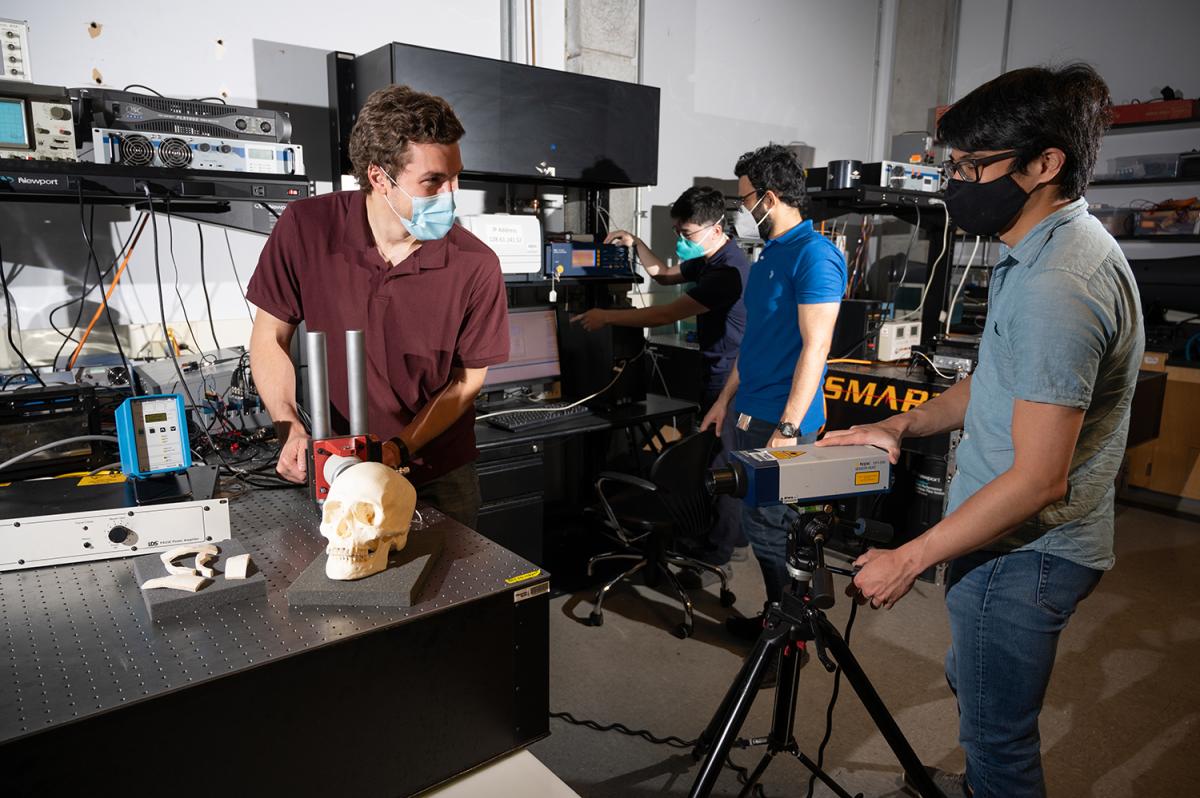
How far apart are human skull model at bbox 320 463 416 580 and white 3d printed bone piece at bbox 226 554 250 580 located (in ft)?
0.34

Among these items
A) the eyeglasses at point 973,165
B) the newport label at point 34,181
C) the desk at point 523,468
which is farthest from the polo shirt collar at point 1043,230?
the newport label at point 34,181

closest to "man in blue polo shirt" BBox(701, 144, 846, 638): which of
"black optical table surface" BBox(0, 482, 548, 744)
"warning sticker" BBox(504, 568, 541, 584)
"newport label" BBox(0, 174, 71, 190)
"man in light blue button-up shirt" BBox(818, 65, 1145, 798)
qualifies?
"man in light blue button-up shirt" BBox(818, 65, 1145, 798)

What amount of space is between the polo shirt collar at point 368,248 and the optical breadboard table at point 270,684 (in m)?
0.67

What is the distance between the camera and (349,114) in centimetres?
259

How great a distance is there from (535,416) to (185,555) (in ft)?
5.79

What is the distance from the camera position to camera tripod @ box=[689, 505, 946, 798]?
1316 millimetres

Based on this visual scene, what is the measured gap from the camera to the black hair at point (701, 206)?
10.2 feet

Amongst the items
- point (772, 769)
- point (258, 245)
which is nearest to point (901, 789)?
point (772, 769)

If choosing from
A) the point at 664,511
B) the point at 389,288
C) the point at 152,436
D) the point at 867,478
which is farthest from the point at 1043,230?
the point at 664,511

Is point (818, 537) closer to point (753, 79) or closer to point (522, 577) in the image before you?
point (522, 577)

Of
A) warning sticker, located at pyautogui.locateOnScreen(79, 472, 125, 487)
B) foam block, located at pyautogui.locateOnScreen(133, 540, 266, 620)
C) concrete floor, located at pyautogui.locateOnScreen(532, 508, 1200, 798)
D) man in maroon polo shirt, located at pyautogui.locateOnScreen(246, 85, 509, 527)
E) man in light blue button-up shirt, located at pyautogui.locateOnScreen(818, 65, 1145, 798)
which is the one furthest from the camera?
concrete floor, located at pyautogui.locateOnScreen(532, 508, 1200, 798)

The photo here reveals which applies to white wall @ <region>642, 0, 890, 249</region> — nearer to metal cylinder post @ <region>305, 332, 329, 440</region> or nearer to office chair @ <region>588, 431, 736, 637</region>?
office chair @ <region>588, 431, 736, 637</region>

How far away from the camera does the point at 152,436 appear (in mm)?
1264

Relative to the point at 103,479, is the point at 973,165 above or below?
above
